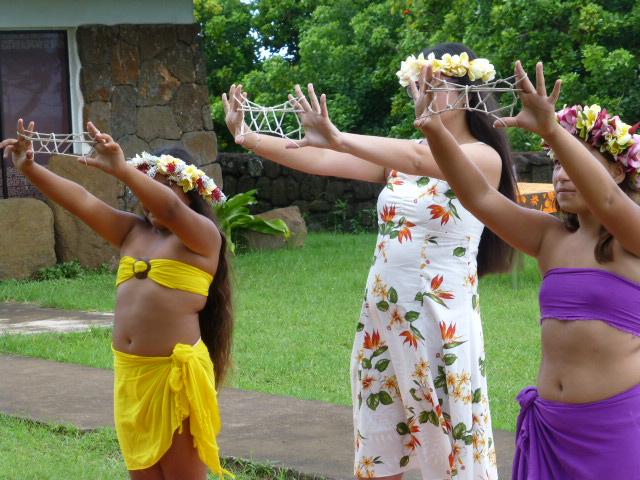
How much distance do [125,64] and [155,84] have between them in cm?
38

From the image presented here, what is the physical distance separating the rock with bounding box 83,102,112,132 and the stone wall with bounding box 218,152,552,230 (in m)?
3.96

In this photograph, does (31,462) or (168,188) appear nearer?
(168,188)

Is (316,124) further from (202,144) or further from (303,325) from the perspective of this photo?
(202,144)

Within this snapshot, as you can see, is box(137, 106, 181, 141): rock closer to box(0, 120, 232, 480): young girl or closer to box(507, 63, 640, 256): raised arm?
box(0, 120, 232, 480): young girl

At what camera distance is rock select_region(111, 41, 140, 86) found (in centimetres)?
1115

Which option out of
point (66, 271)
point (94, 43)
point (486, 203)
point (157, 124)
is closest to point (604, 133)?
point (486, 203)

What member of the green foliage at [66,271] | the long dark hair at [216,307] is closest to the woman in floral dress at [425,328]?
the long dark hair at [216,307]

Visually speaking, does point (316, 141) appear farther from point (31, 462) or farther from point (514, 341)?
point (514, 341)

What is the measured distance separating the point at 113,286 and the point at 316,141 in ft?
24.1

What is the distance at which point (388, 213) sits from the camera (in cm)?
373

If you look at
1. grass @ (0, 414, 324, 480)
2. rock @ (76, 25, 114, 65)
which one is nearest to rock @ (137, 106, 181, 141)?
rock @ (76, 25, 114, 65)

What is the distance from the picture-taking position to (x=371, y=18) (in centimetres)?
1817

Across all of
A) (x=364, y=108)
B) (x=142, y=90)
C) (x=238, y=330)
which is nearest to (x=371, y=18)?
(x=364, y=108)

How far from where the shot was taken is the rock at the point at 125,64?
11.1 metres
